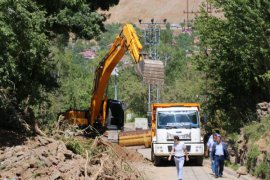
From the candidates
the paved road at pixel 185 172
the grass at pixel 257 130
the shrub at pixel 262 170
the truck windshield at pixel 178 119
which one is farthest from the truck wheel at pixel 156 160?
the shrub at pixel 262 170

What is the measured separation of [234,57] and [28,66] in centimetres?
1709

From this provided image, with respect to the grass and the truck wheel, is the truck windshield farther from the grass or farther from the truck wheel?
the grass

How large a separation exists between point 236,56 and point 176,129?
31.3 feet

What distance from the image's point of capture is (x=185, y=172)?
2402cm

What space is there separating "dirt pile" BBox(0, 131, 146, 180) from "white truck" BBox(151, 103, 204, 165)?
6.68 m

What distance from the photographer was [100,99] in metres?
33.0

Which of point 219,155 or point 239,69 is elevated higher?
point 239,69

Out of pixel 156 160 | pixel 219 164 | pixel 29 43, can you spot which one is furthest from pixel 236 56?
pixel 29 43

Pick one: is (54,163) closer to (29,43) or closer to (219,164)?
(29,43)

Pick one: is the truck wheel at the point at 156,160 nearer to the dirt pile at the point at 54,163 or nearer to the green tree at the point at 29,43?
the green tree at the point at 29,43

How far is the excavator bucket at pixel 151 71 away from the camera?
23984 millimetres

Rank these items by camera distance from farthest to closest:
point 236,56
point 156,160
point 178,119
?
point 236,56, point 178,119, point 156,160

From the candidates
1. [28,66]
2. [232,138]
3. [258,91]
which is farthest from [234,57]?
[28,66]

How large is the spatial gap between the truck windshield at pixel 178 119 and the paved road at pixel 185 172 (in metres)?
1.95
